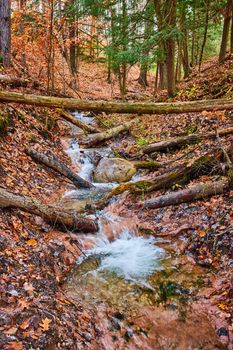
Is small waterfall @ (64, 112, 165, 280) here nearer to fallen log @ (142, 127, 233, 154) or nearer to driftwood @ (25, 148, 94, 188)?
driftwood @ (25, 148, 94, 188)

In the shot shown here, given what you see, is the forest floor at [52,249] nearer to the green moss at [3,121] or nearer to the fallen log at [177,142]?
the green moss at [3,121]

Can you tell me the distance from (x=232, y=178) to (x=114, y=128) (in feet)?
23.9

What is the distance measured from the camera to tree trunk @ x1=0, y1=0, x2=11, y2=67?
41.5 feet

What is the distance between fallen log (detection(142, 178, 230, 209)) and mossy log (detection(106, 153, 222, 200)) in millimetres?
470

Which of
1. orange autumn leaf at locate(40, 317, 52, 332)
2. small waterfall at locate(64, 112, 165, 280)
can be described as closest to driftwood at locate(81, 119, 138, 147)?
small waterfall at locate(64, 112, 165, 280)

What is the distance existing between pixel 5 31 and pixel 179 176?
10.0m

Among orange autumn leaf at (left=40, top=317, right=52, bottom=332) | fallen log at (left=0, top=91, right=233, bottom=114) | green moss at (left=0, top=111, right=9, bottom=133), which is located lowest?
orange autumn leaf at (left=40, top=317, right=52, bottom=332)

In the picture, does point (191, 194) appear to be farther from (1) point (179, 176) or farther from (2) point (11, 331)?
(2) point (11, 331)

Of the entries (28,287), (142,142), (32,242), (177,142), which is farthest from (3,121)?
(28,287)

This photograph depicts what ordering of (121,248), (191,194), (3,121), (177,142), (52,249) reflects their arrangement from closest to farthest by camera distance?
1. (52,249)
2. (121,248)
3. (191,194)
4. (3,121)
5. (177,142)

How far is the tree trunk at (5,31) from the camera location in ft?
41.5

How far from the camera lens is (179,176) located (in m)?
7.68

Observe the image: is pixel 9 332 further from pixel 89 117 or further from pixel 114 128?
pixel 89 117

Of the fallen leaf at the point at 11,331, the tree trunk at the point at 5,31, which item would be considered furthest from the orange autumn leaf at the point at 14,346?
the tree trunk at the point at 5,31
